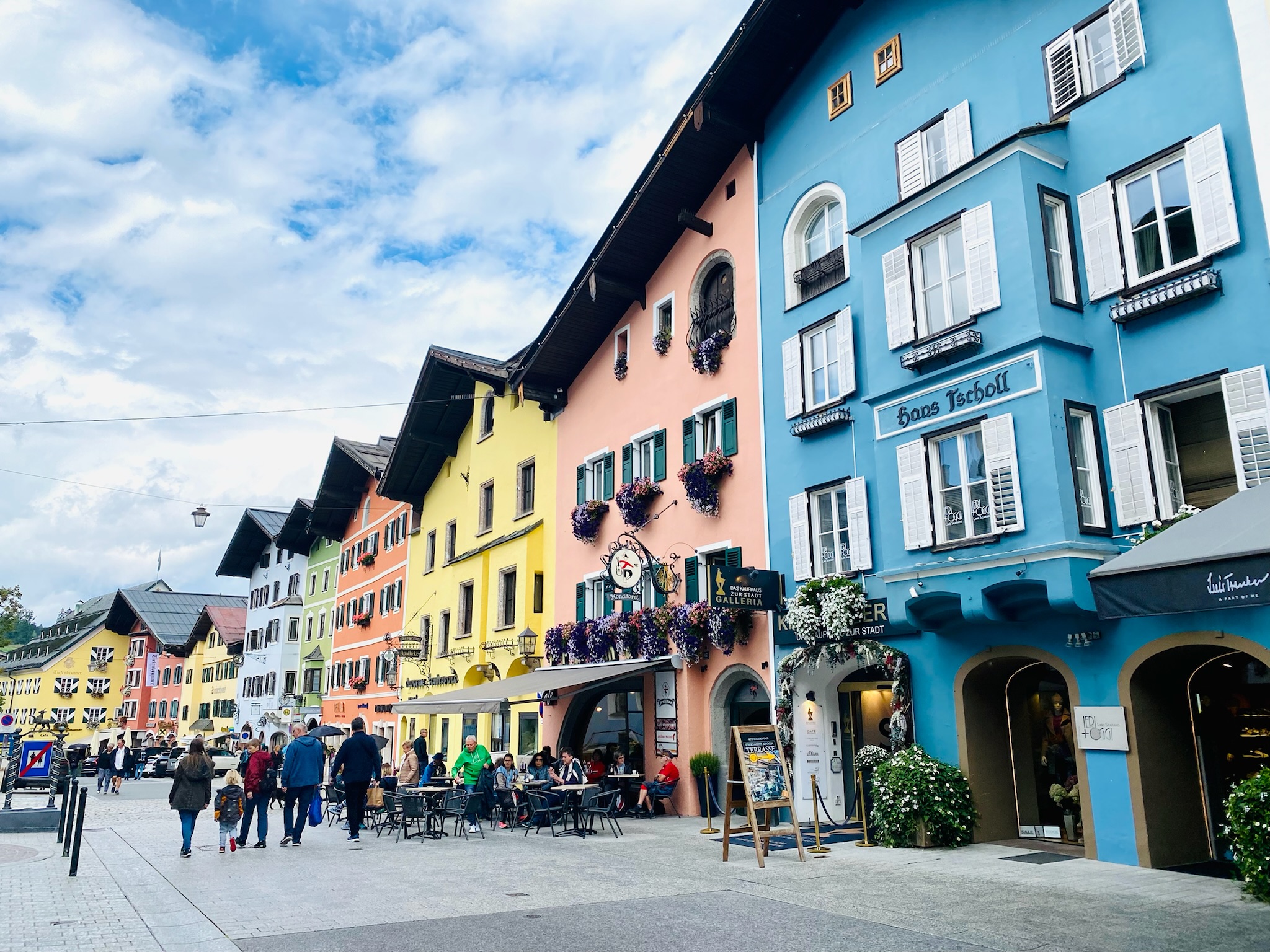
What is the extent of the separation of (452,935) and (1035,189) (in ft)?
37.4

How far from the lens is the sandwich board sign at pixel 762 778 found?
1254cm

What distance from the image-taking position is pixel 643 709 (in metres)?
22.2

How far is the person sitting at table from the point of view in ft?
64.7

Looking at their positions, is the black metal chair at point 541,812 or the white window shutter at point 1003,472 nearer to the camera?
the white window shutter at point 1003,472

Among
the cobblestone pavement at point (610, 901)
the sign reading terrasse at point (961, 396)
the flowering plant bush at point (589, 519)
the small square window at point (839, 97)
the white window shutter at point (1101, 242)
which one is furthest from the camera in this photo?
the flowering plant bush at point (589, 519)

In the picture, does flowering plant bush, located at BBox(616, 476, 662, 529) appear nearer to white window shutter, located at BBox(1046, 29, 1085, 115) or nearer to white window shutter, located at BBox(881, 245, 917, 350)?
white window shutter, located at BBox(881, 245, 917, 350)

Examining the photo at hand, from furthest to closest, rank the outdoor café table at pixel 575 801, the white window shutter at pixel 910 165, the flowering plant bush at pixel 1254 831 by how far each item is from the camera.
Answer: the outdoor café table at pixel 575 801 < the white window shutter at pixel 910 165 < the flowering plant bush at pixel 1254 831

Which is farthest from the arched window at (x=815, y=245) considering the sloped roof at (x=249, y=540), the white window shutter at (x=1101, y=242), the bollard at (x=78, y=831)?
the sloped roof at (x=249, y=540)

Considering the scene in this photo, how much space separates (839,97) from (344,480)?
31500 millimetres

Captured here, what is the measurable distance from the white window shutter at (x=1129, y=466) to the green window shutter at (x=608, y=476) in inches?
539

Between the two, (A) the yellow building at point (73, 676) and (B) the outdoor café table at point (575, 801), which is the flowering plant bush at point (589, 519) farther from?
(A) the yellow building at point (73, 676)

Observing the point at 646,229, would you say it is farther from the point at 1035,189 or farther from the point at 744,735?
the point at 744,735

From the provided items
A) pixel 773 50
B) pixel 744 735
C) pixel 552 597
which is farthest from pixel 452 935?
pixel 552 597

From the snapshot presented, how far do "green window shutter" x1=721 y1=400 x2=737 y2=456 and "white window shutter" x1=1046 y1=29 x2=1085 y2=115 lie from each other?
810cm
